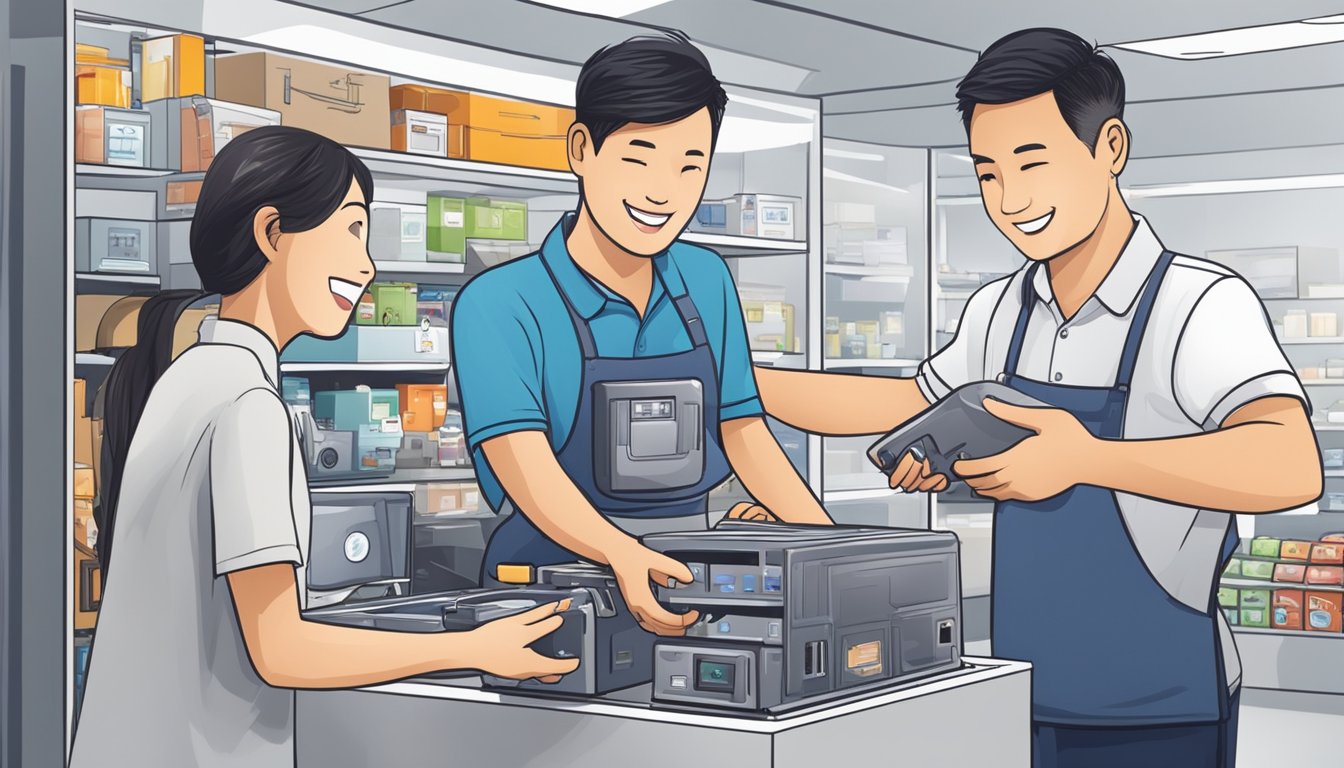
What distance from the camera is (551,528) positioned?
258 centimetres

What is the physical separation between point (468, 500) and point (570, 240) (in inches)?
90.6

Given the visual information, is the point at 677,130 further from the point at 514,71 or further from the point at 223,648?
the point at 514,71

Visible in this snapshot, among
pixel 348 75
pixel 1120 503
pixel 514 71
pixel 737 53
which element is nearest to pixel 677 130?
pixel 1120 503

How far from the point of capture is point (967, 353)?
327cm

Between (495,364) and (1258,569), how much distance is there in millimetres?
5095

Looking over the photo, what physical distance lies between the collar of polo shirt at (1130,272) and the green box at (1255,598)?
4.23 metres

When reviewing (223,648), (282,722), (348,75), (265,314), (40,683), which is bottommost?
(40,683)

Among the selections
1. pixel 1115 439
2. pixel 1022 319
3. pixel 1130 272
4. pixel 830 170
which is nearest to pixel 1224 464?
pixel 1115 439

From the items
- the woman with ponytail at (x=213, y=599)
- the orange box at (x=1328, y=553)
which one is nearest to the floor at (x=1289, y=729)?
the orange box at (x=1328, y=553)

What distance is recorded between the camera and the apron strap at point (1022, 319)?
312 centimetres

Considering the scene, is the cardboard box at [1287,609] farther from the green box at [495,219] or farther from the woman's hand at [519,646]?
the woman's hand at [519,646]

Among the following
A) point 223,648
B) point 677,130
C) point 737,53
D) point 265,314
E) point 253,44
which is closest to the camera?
point 223,648

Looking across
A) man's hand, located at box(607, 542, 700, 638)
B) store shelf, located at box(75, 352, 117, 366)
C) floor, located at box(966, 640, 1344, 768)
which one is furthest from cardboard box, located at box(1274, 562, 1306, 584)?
man's hand, located at box(607, 542, 700, 638)

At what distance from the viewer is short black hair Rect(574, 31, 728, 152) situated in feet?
8.96
